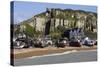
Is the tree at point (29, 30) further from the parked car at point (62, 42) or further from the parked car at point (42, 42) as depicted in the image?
the parked car at point (62, 42)

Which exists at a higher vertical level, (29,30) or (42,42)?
(29,30)

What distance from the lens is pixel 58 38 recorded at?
199 cm

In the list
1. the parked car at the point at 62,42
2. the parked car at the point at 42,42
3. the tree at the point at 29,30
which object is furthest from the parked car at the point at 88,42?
the tree at the point at 29,30

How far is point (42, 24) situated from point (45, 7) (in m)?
0.16

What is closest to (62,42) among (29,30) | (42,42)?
(42,42)

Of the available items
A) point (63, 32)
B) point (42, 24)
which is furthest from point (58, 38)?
point (42, 24)

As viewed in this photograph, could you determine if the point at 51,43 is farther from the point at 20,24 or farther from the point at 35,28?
the point at 20,24

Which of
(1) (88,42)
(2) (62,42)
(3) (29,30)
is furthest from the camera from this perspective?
(1) (88,42)

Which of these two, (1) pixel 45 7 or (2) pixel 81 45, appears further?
(2) pixel 81 45

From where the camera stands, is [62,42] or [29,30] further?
[62,42]

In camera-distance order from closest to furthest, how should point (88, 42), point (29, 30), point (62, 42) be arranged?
point (29, 30) < point (62, 42) < point (88, 42)

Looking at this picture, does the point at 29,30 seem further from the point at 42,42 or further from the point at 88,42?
the point at 88,42

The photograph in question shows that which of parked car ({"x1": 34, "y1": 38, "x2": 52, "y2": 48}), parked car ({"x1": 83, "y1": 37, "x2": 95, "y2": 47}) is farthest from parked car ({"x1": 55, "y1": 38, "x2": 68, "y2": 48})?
parked car ({"x1": 83, "y1": 37, "x2": 95, "y2": 47})

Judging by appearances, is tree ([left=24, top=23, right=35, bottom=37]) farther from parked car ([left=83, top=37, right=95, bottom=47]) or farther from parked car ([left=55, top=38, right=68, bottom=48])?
parked car ([left=83, top=37, right=95, bottom=47])
